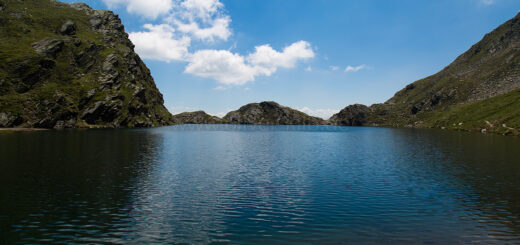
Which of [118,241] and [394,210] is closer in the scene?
[118,241]

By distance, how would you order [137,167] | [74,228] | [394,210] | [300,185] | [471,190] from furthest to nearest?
[137,167], [300,185], [471,190], [394,210], [74,228]

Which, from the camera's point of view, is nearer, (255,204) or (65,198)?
(255,204)

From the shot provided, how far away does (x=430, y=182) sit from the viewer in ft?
134

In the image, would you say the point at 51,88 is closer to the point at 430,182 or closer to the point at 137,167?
the point at 137,167

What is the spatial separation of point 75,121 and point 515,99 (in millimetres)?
324991

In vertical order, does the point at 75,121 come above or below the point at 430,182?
above

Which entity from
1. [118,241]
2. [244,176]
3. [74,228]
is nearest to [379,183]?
[244,176]

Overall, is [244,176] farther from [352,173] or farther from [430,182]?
[430,182]

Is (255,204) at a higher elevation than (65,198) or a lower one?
lower

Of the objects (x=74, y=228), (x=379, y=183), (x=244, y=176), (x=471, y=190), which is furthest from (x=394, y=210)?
(x=74, y=228)

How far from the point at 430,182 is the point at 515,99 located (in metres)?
228

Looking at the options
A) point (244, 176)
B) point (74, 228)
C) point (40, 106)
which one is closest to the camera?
point (74, 228)

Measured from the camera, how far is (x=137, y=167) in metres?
50.2

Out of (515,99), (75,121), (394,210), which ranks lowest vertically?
(394,210)
